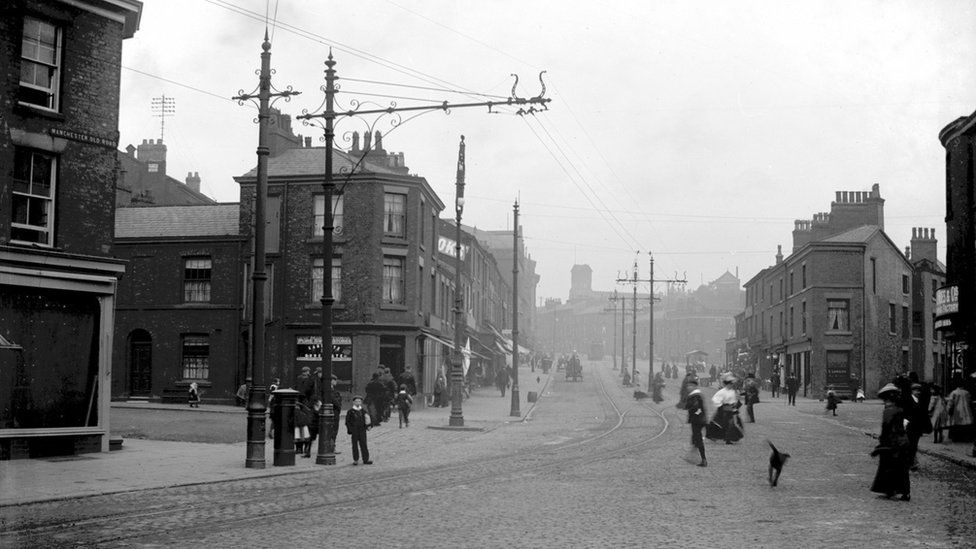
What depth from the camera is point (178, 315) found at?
4025cm

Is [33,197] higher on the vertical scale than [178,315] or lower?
higher

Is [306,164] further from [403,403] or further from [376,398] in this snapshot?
[376,398]

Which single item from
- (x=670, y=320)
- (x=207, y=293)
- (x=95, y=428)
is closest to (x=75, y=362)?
(x=95, y=428)

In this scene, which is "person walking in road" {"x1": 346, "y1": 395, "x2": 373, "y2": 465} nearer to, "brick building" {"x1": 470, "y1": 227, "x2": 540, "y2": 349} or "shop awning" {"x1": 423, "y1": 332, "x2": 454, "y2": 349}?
"shop awning" {"x1": 423, "y1": 332, "x2": 454, "y2": 349}

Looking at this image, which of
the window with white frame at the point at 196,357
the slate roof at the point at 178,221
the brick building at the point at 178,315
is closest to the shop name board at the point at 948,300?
the brick building at the point at 178,315

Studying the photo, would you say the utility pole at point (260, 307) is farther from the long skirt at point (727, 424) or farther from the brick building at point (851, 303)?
the brick building at point (851, 303)

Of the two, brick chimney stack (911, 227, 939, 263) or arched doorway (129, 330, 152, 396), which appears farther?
brick chimney stack (911, 227, 939, 263)

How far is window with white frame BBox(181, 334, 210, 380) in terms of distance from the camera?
39969 millimetres

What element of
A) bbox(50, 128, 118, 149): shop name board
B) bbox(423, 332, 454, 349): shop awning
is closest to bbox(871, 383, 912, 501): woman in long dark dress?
bbox(50, 128, 118, 149): shop name board

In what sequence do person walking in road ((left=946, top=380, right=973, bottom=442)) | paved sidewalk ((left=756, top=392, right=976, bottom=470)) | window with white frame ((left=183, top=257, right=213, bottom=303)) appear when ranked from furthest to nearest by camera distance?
window with white frame ((left=183, top=257, right=213, bottom=303)) < person walking in road ((left=946, top=380, right=973, bottom=442)) < paved sidewalk ((left=756, top=392, right=976, bottom=470))

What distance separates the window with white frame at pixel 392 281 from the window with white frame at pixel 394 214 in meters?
1.08

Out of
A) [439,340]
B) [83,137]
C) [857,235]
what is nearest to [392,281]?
[439,340]

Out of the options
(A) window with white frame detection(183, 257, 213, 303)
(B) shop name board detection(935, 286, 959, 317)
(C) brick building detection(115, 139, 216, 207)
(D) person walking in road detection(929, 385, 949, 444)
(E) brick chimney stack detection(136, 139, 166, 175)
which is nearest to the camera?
(D) person walking in road detection(929, 385, 949, 444)

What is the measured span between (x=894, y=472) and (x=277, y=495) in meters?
8.71
